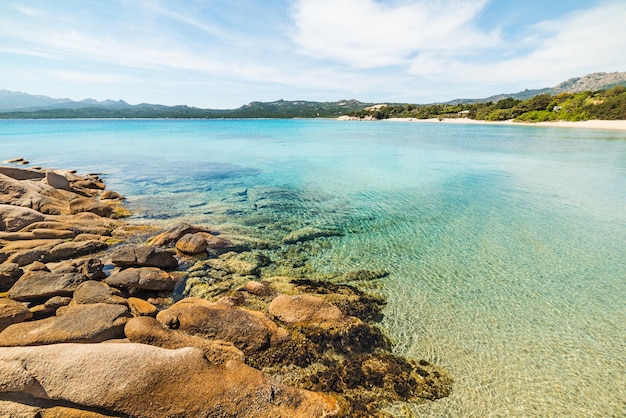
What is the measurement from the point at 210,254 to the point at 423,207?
1156 centimetres

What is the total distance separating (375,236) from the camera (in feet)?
40.8

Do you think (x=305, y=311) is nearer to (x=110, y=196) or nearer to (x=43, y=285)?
(x=43, y=285)

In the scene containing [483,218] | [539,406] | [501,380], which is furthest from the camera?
[483,218]

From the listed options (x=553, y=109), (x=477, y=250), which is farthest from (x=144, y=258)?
(x=553, y=109)

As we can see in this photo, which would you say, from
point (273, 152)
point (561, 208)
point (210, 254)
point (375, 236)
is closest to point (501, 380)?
point (375, 236)

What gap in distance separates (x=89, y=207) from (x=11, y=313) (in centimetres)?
971

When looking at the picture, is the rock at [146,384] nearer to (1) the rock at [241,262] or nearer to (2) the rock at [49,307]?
(2) the rock at [49,307]

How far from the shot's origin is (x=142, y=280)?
8.20m

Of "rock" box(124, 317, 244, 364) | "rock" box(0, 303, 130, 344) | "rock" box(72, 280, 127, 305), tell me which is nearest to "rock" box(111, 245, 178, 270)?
"rock" box(72, 280, 127, 305)

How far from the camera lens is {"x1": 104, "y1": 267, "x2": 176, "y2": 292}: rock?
26.6ft

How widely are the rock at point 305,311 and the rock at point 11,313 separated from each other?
5.15 m

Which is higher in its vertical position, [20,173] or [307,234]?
[20,173]

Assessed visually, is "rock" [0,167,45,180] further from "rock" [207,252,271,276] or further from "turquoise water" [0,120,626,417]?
"rock" [207,252,271,276]

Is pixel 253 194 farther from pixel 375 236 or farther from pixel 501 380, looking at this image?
pixel 501 380
